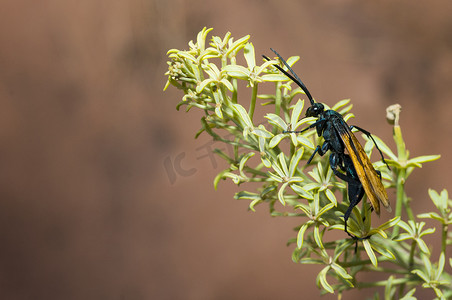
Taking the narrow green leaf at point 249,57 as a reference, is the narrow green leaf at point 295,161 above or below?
below

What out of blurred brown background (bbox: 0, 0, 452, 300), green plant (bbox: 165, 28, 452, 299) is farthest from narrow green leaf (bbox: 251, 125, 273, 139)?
blurred brown background (bbox: 0, 0, 452, 300)

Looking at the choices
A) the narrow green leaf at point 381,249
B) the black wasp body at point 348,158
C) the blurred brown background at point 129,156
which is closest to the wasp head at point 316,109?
the black wasp body at point 348,158

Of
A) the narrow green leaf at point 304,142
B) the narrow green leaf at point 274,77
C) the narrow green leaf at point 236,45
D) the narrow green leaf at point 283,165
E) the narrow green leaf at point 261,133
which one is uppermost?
the narrow green leaf at point 236,45

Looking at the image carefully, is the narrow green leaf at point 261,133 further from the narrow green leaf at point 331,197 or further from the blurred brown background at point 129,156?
the blurred brown background at point 129,156

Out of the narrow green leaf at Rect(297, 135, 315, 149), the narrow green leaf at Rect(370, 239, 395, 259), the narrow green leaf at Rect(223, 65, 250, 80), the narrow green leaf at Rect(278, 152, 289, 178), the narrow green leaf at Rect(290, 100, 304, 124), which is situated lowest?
the narrow green leaf at Rect(370, 239, 395, 259)

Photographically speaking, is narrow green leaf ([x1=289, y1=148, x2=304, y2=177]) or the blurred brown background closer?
narrow green leaf ([x1=289, y1=148, x2=304, y2=177])

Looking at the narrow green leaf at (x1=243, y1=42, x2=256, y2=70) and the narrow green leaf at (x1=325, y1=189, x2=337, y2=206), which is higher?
the narrow green leaf at (x1=243, y1=42, x2=256, y2=70)

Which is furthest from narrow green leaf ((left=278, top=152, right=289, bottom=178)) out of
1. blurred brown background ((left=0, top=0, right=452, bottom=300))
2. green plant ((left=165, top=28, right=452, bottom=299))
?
blurred brown background ((left=0, top=0, right=452, bottom=300))

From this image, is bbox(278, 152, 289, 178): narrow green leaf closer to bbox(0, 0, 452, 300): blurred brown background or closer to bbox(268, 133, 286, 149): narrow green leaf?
bbox(268, 133, 286, 149): narrow green leaf

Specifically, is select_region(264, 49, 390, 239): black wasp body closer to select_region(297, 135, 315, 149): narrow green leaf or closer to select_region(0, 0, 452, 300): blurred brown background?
select_region(297, 135, 315, 149): narrow green leaf
